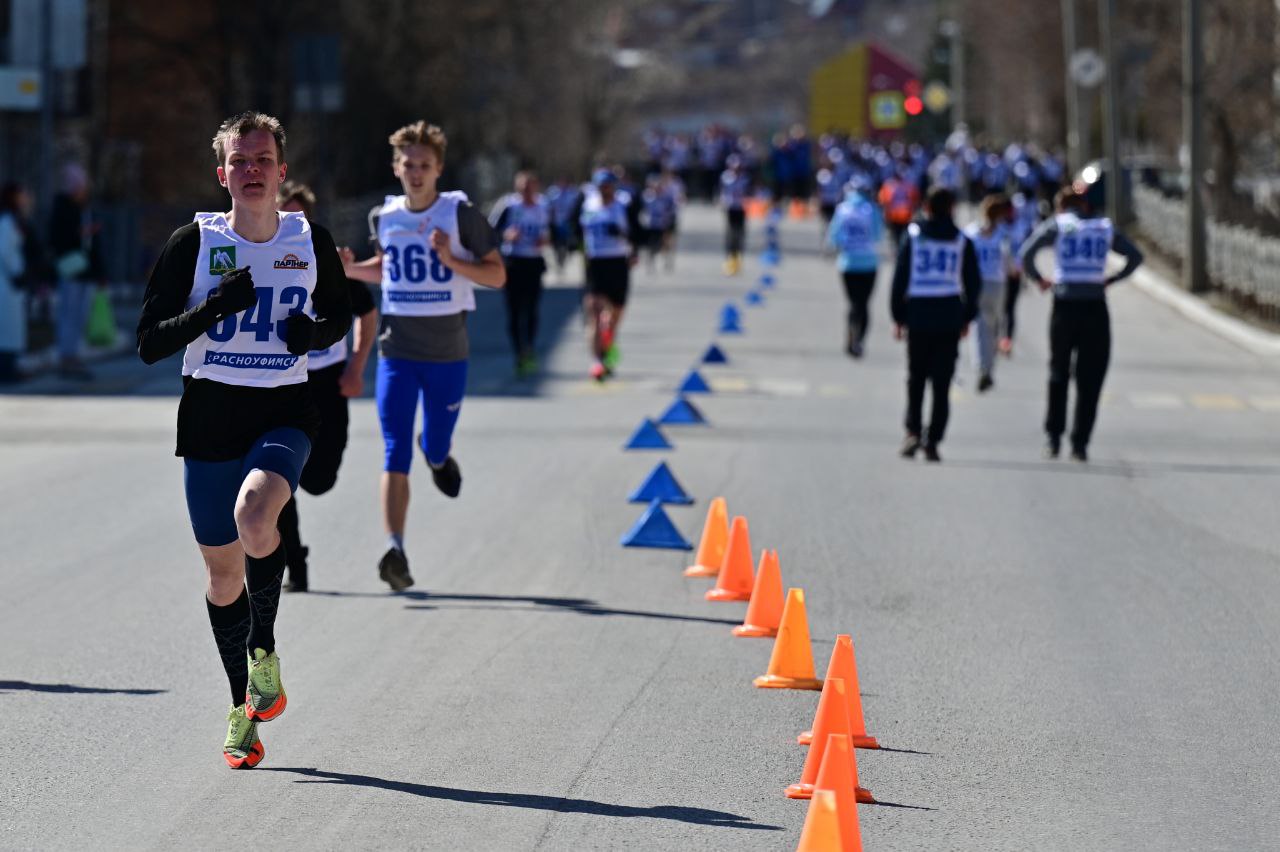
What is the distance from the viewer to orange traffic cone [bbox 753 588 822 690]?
8.34 meters

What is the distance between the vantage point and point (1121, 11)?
57.5 m

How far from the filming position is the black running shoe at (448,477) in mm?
10891

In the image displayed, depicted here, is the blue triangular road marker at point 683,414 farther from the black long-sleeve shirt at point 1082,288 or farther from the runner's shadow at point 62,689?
the runner's shadow at point 62,689

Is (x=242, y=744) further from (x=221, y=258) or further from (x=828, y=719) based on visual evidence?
(x=828, y=719)

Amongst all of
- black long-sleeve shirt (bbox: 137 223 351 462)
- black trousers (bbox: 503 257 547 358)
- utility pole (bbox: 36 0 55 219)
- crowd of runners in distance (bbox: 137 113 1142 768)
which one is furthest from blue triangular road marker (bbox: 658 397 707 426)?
black long-sleeve shirt (bbox: 137 223 351 462)

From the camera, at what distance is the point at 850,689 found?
7.18 m

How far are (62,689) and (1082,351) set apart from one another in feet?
30.6

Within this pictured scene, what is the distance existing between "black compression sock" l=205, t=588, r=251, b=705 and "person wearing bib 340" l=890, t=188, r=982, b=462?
30.2ft

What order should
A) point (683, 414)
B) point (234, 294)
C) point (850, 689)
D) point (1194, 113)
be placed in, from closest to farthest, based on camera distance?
point (234, 294) → point (850, 689) → point (683, 414) → point (1194, 113)

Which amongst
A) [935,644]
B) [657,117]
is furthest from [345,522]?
[657,117]

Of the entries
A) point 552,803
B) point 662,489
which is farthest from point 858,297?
point 552,803

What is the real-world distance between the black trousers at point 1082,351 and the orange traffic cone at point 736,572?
5.89m

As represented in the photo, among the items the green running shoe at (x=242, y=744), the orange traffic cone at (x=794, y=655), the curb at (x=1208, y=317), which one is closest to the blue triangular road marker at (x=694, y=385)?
the curb at (x=1208, y=317)

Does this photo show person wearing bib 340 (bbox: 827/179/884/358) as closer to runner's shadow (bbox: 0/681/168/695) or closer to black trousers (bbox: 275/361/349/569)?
black trousers (bbox: 275/361/349/569)
